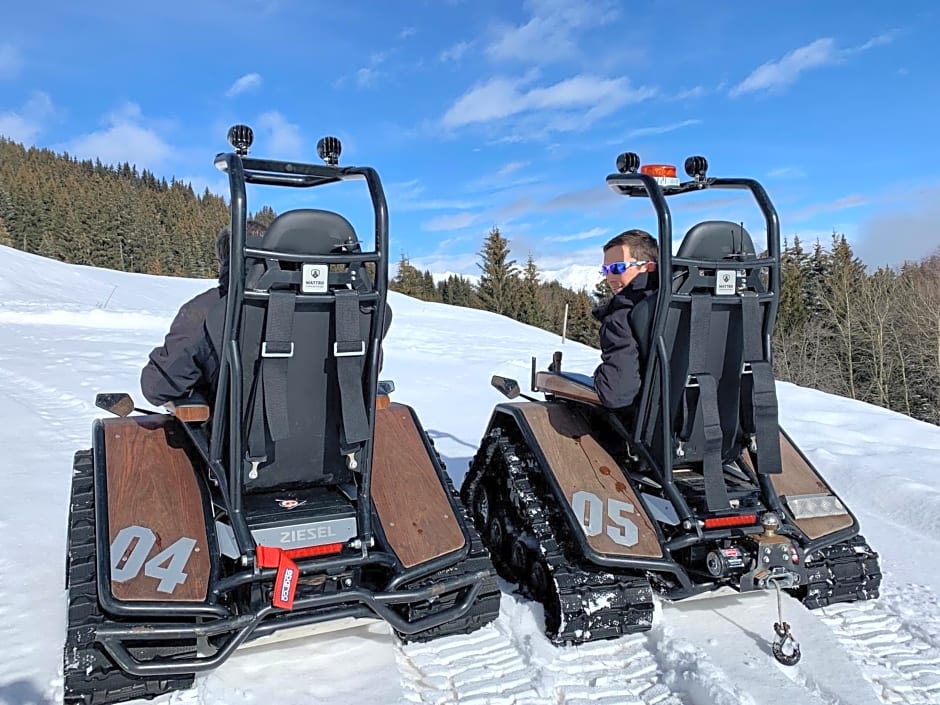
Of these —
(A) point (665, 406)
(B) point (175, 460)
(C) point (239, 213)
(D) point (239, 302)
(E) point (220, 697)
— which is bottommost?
(E) point (220, 697)

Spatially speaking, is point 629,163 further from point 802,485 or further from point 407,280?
point 407,280

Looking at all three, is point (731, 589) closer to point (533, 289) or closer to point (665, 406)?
point (665, 406)

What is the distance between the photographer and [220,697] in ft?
9.26

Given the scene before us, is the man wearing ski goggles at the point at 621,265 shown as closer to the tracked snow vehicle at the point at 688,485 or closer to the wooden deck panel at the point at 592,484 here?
the tracked snow vehicle at the point at 688,485

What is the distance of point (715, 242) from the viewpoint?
3.47 metres

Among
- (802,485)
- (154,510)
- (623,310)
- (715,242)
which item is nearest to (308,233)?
(154,510)

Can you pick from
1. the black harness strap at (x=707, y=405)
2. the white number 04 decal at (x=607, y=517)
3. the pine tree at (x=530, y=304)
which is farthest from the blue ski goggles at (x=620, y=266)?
the pine tree at (x=530, y=304)

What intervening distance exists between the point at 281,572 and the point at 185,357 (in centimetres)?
108

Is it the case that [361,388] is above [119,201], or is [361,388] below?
below

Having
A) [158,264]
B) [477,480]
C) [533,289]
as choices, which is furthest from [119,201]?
[477,480]

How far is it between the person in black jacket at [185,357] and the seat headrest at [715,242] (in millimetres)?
1936

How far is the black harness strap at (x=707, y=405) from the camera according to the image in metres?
3.41

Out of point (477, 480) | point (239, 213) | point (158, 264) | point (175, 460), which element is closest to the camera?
point (239, 213)

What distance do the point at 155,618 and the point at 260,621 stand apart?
42 cm
